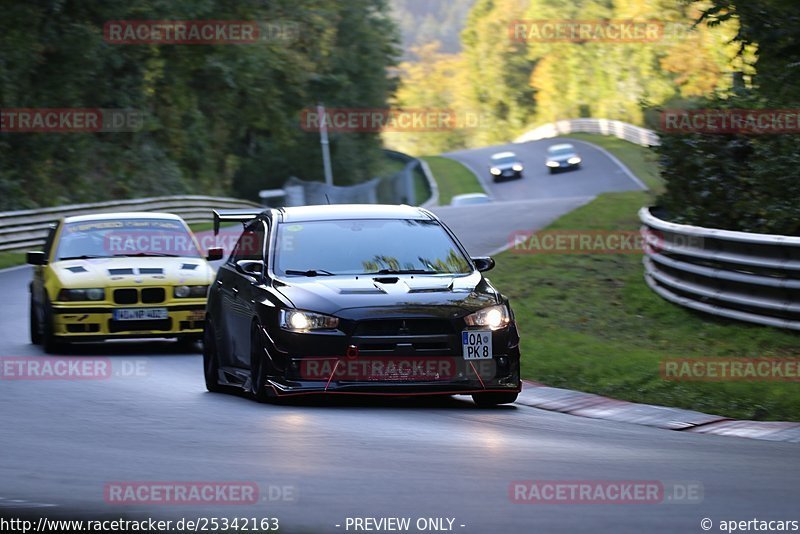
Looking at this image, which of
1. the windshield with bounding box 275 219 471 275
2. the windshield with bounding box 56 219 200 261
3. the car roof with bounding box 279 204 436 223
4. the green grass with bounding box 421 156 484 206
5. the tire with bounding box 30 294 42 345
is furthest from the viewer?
the green grass with bounding box 421 156 484 206

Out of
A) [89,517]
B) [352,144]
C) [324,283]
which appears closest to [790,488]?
[89,517]

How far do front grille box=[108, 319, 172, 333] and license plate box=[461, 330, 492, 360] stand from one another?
5951mm

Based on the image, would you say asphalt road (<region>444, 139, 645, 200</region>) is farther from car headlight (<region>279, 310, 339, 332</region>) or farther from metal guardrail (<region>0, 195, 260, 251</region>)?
car headlight (<region>279, 310, 339, 332</region>)

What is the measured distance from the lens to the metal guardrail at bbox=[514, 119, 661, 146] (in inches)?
3735

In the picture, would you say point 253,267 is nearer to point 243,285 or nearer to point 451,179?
point 243,285

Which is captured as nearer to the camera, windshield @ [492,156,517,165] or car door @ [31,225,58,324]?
car door @ [31,225,58,324]

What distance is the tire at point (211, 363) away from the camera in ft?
42.1

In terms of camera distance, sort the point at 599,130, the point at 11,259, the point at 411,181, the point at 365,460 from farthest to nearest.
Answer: the point at 599,130, the point at 411,181, the point at 11,259, the point at 365,460

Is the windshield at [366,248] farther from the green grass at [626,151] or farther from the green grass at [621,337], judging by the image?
the green grass at [626,151]

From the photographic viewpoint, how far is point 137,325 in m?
16.2

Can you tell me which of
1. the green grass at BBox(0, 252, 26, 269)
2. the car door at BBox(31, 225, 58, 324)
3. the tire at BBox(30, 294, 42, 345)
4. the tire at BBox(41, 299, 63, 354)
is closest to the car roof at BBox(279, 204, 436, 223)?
the tire at BBox(41, 299, 63, 354)

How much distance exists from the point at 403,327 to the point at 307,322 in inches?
27.8

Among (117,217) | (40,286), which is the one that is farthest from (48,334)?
(117,217)

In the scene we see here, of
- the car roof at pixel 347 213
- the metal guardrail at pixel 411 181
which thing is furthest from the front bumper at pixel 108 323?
the metal guardrail at pixel 411 181
